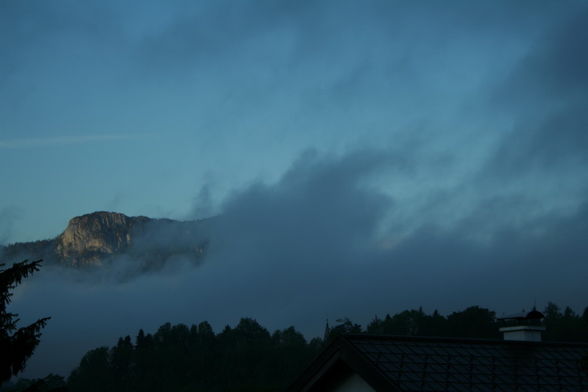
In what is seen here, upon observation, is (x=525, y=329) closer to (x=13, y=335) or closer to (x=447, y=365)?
(x=447, y=365)

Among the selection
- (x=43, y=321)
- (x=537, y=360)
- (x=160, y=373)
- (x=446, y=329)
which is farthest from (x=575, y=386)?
(x=160, y=373)

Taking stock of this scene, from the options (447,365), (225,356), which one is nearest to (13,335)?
(447,365)

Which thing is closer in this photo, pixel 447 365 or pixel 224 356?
pixel 447 365

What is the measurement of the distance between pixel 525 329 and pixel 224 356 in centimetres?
16073

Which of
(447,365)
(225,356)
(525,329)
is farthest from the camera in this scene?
(225,356)

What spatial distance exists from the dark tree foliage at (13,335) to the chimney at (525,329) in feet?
46.2

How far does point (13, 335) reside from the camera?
20094 millimetres

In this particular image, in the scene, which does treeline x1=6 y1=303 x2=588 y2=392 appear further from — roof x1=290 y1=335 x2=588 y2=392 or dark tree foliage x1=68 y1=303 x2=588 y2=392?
roof x1=290 y1=335 x2=588 y2=392

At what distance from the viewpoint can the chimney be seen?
76.1 ft

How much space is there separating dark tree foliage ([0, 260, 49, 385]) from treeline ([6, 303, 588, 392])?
122 metres

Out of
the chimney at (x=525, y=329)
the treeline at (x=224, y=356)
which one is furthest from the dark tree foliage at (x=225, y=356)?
the chimney at (x=525, y=329)

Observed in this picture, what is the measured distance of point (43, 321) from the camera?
20734mm

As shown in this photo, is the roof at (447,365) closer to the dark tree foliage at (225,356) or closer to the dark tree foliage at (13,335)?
the dark tree foliage at (13,335)

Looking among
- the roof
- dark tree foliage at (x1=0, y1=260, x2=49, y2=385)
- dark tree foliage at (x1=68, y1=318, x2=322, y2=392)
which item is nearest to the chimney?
the roof
